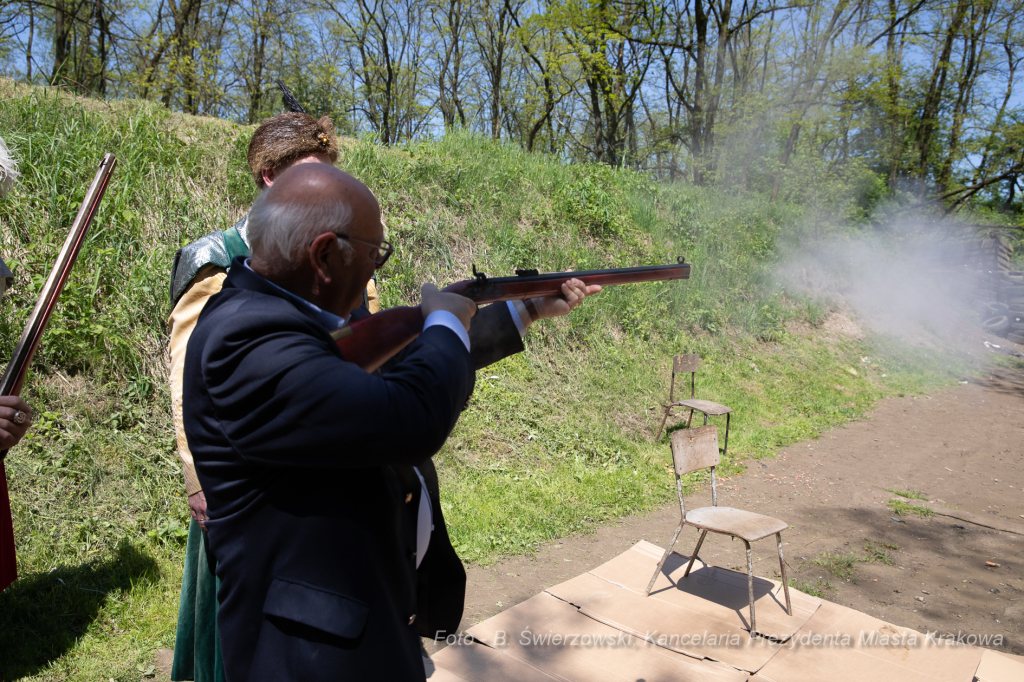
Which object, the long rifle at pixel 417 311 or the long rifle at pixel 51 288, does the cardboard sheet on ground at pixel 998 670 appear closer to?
the long rifle at pixel 417 311

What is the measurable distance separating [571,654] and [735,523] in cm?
151

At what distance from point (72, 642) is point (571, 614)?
9.40 ft

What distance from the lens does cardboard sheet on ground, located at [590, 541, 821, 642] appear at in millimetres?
4012

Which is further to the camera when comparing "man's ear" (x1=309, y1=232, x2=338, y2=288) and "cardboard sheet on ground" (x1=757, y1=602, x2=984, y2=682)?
"cardboard sheet on ground" (x1=757, y1=602, x2=984, y2=682)

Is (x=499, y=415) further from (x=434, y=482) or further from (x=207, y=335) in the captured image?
(x=207, y=335)

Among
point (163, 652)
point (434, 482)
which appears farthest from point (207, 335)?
point (163, 652)

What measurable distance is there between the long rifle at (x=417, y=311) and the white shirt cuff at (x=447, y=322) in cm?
13

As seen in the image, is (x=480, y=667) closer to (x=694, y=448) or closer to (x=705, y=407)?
(x=694, y=448)

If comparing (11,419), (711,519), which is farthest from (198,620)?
(711,519)

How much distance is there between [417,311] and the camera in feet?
5.47

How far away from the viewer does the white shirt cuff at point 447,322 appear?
1.47 meters

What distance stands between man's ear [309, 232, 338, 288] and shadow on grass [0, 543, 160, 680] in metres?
3.33

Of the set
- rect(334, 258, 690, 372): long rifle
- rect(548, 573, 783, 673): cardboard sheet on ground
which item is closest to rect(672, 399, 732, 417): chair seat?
rect(548, 573, 783, 673): cardboard sheet on ground

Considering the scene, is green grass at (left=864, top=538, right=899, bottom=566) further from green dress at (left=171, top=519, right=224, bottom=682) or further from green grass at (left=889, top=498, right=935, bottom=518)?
green dress at (left=171, top=519, right=224, bottom=682)
